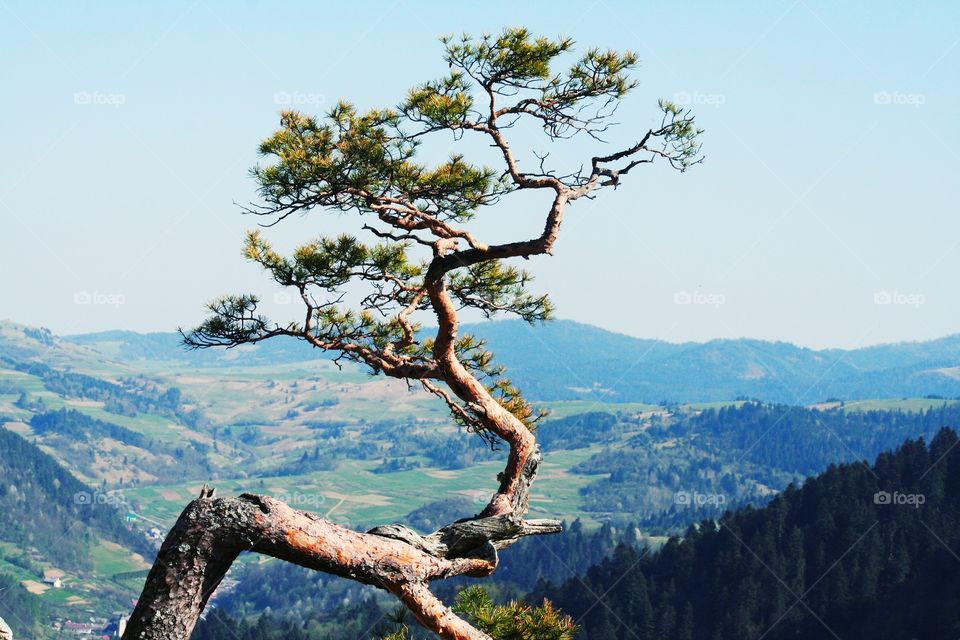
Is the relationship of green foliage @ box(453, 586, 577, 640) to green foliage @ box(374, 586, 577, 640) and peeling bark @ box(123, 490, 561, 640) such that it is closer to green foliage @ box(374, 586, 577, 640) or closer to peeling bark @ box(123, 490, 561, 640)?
green foliage @ box(374, 586, 577, 640)

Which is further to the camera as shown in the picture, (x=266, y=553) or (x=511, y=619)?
(x=511, y=619)

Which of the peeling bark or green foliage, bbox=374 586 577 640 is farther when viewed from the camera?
green foliage, bbox=374 586 577 640

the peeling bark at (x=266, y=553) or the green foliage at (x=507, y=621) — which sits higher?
the peeling bark at (x=266, y=553)

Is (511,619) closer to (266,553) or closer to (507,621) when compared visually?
(507,621)

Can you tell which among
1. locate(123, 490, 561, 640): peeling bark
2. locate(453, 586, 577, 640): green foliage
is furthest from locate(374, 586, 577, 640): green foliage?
locate(123, 490, 561, 640): peeling bark

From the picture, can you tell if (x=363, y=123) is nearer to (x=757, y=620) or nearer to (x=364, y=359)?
(x=364, y=359)

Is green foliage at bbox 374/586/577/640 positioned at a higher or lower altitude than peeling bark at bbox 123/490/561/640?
lower

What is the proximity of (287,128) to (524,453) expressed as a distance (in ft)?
15.7

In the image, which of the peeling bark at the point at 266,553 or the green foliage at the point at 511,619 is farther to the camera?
the green foliage at the point at 511,619

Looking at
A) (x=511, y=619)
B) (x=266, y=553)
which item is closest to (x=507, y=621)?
(x=511, y=619)

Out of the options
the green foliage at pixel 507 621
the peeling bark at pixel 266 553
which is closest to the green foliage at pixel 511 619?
the green foliage at pixel 507 621

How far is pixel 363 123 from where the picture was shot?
504 inches

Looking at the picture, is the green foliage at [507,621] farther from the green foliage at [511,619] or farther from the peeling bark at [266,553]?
the peeling bark at [266,553]

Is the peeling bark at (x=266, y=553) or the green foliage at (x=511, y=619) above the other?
the peeling bark at (x=266, y=553)
